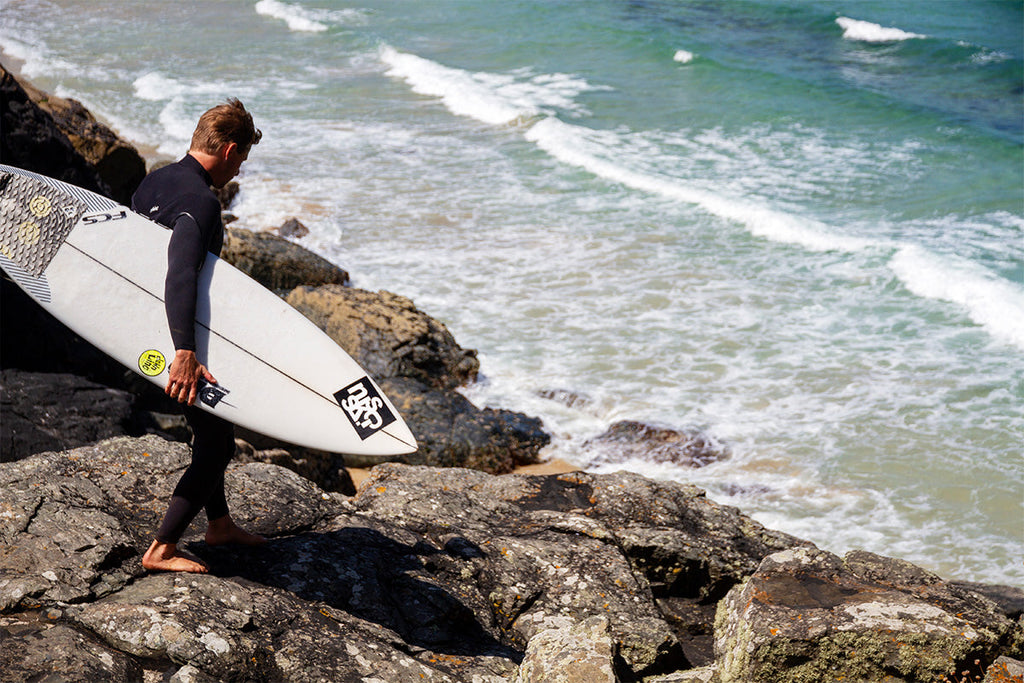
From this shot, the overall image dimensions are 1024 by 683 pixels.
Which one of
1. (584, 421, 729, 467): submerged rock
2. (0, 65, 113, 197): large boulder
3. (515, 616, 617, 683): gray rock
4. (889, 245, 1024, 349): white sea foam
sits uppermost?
(0, 65, 113, 197): large boulder

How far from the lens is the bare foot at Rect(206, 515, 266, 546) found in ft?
12.6

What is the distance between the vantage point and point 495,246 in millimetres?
13367

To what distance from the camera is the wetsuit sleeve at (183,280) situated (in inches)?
131

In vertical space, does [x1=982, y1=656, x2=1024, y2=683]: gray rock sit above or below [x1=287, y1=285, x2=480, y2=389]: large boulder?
above

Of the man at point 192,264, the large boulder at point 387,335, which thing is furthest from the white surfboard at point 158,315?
the large boulder at point 387,335

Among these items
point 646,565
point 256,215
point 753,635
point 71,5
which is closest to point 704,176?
point 256,215

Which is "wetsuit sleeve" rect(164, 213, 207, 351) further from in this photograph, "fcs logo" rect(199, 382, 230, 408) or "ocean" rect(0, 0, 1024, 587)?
"ocean" rect(0, 0, 1024, 587)

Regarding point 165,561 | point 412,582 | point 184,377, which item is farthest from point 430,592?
point 184,377

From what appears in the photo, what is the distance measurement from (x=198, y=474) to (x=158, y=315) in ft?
2.73

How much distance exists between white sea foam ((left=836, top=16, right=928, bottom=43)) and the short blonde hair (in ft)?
91.6

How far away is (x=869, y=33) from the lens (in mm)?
27375

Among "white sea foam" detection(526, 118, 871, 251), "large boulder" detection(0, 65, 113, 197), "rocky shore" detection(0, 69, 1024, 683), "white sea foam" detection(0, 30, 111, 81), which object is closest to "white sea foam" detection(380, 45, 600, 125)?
"white sea foam" detection(526, 118, 871, 251)

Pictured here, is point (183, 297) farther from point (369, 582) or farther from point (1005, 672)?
point (1005, 672)

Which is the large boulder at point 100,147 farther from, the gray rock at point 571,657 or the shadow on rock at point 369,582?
the gray rock at point 571,657
